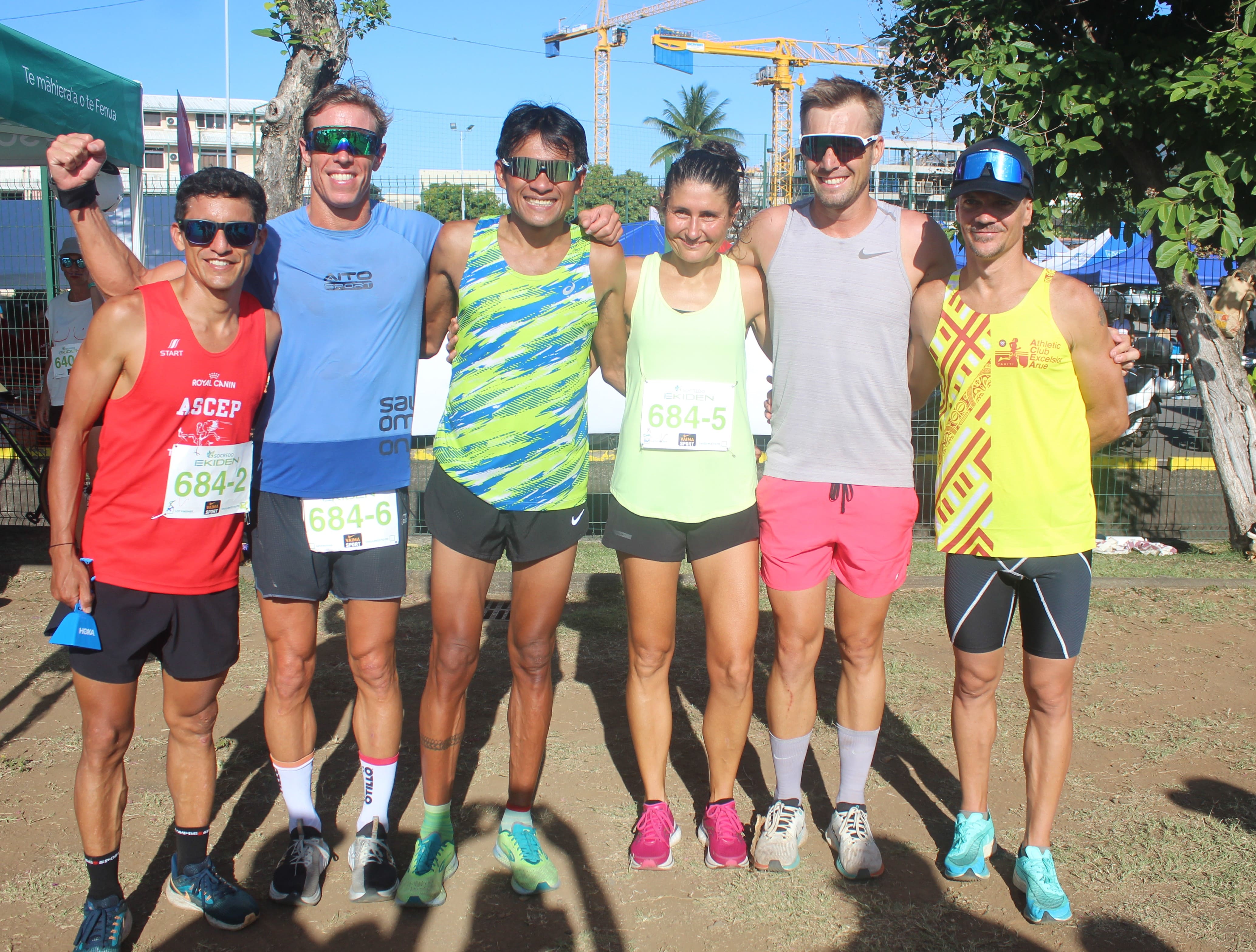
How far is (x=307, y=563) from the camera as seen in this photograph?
2873mm

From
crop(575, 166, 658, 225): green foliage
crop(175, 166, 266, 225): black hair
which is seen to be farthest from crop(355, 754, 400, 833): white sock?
crop(575, 166, 658, 225): green foliage

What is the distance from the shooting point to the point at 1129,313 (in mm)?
8625

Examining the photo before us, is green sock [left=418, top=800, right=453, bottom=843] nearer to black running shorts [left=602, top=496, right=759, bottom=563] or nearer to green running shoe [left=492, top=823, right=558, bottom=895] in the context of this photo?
green running shoe [left=492, top=823, right=558, bottom=895]

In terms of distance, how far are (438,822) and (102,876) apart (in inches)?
37.1

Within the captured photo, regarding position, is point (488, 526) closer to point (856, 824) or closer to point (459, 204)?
point (856, 824)

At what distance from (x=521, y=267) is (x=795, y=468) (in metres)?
1.07

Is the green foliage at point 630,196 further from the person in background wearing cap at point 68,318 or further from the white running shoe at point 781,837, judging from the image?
the white running shoe at point 781,837

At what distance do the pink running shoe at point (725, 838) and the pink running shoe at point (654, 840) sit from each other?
0.13 meters

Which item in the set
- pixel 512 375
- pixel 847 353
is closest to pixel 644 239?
pixel 847 353

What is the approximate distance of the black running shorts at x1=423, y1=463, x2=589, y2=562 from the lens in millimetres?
2914

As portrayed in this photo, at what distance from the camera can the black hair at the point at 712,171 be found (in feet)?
9.68

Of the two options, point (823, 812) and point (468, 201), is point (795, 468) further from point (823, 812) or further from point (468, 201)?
point (468, 201)

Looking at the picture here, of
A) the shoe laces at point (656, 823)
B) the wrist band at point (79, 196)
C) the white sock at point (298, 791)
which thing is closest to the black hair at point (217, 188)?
the wrist band at point (79, 196)

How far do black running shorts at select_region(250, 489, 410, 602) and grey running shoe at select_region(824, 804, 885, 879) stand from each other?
5.40ft
